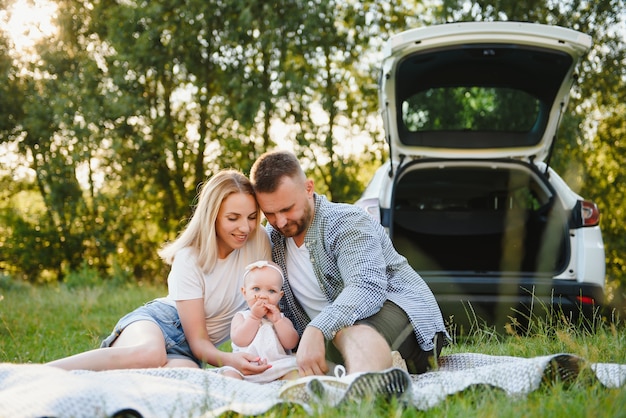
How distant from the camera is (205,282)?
3.54 meters

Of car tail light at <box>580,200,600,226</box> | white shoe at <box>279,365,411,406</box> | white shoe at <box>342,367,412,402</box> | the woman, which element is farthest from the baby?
car tail light at <box>580,200,600,226</box>

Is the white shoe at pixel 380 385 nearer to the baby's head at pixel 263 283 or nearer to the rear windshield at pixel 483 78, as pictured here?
the baby's head at pixel 263 283

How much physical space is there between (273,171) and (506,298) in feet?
5.97

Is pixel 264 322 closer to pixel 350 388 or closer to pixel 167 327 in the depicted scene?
pixel 167 327

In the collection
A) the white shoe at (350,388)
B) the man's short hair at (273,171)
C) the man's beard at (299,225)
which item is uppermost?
the man's short hair at (273,171)

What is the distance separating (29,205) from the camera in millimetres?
13758

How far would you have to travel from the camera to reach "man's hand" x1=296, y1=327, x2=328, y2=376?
2.96 m

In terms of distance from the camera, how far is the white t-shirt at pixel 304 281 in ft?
11.8

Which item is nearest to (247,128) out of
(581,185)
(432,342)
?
(581,185)

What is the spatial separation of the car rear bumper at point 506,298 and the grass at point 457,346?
11 centimetres

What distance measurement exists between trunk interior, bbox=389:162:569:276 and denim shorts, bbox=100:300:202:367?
214cm

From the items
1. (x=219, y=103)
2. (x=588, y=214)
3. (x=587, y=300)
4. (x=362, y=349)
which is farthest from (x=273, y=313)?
(x=219, y=103)

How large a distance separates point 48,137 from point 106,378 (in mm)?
10729

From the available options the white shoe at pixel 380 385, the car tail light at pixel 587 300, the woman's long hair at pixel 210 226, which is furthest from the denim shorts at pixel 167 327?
the car tail light at pixel 587 300
